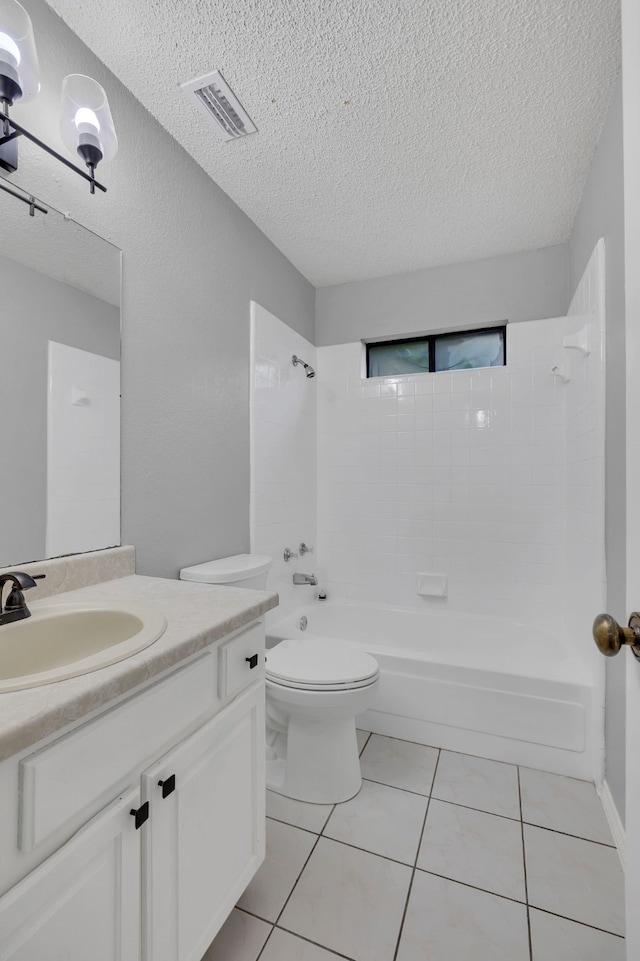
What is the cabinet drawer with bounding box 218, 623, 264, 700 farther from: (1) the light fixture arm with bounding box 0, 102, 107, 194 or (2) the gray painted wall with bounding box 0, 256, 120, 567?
(1) the light fixture arm with bounding box 0, 102, 107, 194

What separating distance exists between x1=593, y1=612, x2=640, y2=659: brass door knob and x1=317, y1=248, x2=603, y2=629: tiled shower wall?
1.81 metres

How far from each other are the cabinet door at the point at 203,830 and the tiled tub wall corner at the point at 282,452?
1224 millimetres

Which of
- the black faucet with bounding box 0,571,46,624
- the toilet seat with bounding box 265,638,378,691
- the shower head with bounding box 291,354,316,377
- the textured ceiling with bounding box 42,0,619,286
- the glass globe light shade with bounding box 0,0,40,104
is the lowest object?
the toilet seat with bounding box 265,638,378,691

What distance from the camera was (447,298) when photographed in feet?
9.20

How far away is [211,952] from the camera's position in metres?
1.13

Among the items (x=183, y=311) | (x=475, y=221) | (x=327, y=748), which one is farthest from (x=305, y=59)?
(x=327, y=748)

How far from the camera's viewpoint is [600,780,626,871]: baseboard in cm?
142

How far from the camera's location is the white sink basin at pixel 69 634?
933 millimetres

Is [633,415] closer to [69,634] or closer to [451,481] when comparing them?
[69,634]

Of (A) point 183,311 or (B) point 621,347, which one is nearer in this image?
(B) point 621,347

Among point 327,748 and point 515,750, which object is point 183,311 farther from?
point 515,750

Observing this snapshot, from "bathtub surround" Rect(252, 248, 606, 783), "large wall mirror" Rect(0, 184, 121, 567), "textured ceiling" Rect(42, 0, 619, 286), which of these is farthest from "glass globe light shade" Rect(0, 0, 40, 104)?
"bathtub surround" Rect(252, 248, 606, 783)

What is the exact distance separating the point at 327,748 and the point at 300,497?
1.47m

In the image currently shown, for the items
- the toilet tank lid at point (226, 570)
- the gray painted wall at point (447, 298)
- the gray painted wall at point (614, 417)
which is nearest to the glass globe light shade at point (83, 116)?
the toilet tank lid at point (226, 570)
